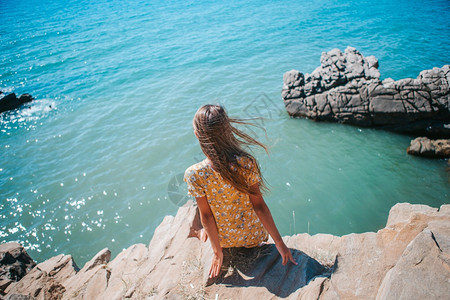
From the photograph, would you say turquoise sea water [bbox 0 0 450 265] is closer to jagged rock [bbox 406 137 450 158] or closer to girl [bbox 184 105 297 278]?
jagged rock [bbox 406 137 450 158]

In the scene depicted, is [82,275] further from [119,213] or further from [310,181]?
[310,181]

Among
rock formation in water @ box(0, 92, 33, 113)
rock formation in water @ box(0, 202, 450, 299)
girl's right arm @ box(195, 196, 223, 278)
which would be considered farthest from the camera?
rock formation in water @ box(0, 92, 33, 113)

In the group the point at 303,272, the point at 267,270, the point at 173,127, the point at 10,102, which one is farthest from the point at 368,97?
the point at 10,102

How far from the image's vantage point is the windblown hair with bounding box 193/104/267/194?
209 cm

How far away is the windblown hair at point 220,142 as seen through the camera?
209 cm

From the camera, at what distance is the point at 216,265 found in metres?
Answer: 2.61

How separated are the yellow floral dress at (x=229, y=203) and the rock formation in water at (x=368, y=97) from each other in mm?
8709

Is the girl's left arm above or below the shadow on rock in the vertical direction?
above

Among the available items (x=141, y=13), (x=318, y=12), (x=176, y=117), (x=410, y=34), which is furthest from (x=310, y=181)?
(x=141, y=13)

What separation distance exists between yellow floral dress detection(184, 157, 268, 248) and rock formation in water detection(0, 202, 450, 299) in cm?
25

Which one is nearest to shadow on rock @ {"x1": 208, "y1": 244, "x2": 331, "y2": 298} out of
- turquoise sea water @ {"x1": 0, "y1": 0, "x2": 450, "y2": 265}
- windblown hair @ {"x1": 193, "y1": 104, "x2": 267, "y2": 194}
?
windblown hair @ {"x1": 193, "y1": 104, "x2": 267, "y2": 194}

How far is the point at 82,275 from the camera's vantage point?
4.18 metres

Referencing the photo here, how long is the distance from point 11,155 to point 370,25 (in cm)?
2631

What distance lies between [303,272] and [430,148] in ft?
26.3
